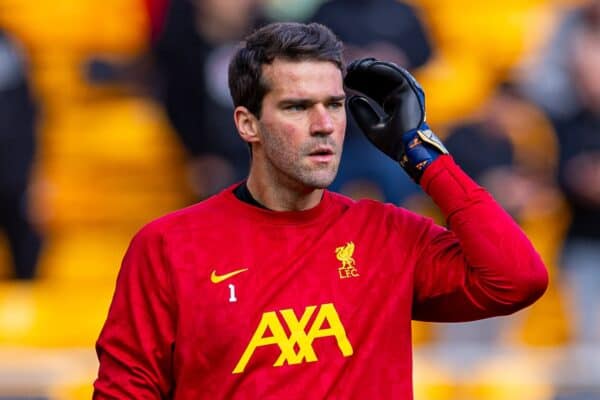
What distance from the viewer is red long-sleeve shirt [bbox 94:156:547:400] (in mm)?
3688

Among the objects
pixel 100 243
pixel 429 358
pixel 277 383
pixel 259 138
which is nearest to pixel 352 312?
pixel 277 383

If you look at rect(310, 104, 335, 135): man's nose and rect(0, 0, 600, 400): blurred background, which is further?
rect(0, 0, 600, 400): blurred background

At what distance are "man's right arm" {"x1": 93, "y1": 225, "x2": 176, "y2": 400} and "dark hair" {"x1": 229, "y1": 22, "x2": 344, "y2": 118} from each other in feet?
1.52

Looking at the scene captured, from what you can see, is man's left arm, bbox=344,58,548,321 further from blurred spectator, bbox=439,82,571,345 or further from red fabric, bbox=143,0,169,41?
red fabric, bbox=143,0,169,41

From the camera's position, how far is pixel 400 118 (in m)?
3.88

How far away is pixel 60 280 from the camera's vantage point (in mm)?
8422

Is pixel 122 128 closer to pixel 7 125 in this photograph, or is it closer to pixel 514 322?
pixel 7 125

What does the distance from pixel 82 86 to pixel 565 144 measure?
9.94ft

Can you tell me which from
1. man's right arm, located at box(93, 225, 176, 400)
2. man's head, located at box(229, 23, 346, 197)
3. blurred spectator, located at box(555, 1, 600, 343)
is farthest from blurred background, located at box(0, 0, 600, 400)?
man's head, located at box(229, 23, 346, 197)

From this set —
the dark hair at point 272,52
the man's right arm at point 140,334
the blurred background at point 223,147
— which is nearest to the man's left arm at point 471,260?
the dark hair at point 272,52

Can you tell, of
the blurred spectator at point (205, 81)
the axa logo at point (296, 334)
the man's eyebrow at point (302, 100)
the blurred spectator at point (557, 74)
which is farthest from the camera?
the blurred spectator at point (557, 74)

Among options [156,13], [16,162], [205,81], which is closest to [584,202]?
[205,81]

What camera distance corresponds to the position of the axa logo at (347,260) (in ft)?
12.5

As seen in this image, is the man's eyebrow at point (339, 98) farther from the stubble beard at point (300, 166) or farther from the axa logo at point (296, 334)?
the axa logo at point (296, 334)
